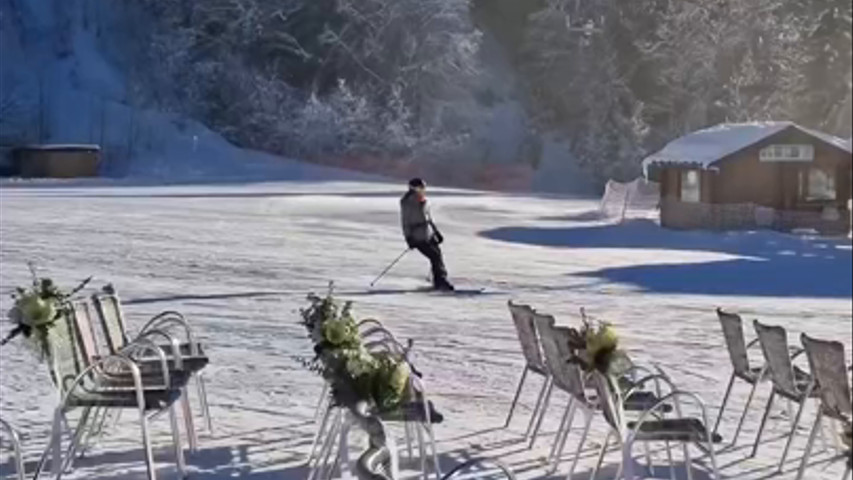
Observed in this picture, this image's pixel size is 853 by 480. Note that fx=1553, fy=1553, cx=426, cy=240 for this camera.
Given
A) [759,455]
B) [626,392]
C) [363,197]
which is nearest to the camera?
[626,392]

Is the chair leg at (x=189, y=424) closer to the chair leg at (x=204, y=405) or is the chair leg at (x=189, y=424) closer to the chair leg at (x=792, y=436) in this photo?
the chair leg at (x=204, y=405)

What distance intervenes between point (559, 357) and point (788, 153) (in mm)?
3912

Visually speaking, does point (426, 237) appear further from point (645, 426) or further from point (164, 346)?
point (645, 426)

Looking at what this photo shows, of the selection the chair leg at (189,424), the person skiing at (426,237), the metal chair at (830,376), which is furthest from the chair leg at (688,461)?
the person skiing at (426,237)

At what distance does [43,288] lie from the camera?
494 centimetres

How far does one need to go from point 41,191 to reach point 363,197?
2.43 meters

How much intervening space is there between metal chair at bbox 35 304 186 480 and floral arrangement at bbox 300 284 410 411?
0.57 m

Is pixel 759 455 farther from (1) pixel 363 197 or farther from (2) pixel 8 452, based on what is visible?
(1) pixel 363 197

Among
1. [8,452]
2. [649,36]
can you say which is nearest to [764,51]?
[649,36]

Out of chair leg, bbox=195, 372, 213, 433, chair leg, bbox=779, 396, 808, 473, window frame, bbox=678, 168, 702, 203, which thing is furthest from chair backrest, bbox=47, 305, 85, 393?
window frame, bbox=678, 168, 702, 203

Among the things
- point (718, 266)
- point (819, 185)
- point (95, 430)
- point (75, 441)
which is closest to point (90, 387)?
point (75, 441)

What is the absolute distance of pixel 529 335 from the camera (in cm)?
540

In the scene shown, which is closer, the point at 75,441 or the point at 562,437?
the point at 75,441

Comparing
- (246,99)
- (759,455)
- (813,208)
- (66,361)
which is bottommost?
(759,455)
